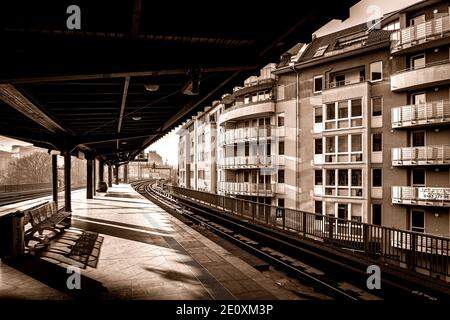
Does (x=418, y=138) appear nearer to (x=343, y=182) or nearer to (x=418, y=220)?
(x=418, y=220)

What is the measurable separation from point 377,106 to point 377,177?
16.8 feet

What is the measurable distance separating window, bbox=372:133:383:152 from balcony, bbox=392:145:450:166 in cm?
152

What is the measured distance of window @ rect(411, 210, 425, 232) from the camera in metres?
19.0

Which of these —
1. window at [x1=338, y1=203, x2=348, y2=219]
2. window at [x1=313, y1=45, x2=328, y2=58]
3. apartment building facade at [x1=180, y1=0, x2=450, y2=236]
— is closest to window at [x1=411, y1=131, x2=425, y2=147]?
apartment building facade at [x1=180, y1=0, x2=450, y2=236]

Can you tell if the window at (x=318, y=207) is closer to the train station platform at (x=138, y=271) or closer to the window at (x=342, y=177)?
the window at (x=342, y=177)

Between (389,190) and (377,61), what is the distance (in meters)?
9.30

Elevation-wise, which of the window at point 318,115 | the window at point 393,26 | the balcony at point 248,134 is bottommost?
the balcony at point 248,134

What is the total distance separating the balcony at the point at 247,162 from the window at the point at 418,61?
12.9 m

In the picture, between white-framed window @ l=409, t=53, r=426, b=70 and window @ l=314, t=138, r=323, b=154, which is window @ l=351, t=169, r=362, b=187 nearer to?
window @ l=314, t=138, r=323, b=154

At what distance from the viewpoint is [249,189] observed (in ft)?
91.3

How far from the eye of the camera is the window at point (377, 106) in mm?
20875

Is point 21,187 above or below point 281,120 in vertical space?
below

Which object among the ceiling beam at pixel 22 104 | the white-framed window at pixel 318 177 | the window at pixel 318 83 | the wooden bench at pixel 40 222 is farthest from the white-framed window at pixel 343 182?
the ceiling beam at pixel 22 104

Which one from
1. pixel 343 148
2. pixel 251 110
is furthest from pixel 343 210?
pixel 251 110
